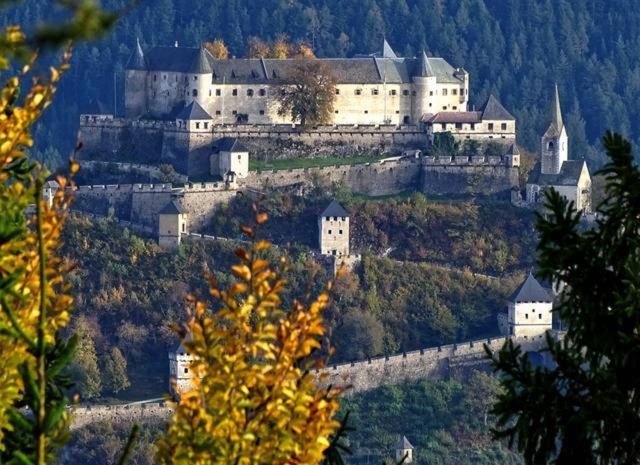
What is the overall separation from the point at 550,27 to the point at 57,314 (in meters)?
107

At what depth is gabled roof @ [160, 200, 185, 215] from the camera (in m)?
66.6

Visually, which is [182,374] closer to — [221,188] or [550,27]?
[221,188]

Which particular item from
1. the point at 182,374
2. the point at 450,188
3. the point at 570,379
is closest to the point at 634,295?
the point at 570,379

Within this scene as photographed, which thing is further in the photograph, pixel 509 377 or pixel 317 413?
pixel 509 377

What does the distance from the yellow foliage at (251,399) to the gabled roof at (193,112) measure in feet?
190

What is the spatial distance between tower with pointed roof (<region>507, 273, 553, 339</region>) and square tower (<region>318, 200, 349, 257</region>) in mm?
5423

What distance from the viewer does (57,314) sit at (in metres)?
13.4

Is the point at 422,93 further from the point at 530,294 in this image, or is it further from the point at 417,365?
the point at 417,365

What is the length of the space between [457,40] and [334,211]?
4767 cm

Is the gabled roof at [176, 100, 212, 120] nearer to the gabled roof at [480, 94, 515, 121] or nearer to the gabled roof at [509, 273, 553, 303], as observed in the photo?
the gabled roof at [480, 94, 515, 121]

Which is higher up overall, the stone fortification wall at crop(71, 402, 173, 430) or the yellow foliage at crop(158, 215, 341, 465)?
the yellow foliage at crop(158, 215, 341, 465)

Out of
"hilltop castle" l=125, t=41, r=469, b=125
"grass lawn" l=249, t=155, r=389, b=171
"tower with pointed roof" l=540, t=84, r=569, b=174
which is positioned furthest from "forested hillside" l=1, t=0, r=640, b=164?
"grass lawn" l=249, t=155, r=389, b=171

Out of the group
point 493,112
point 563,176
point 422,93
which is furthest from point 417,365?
point 422,93

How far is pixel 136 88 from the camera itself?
73.4m
